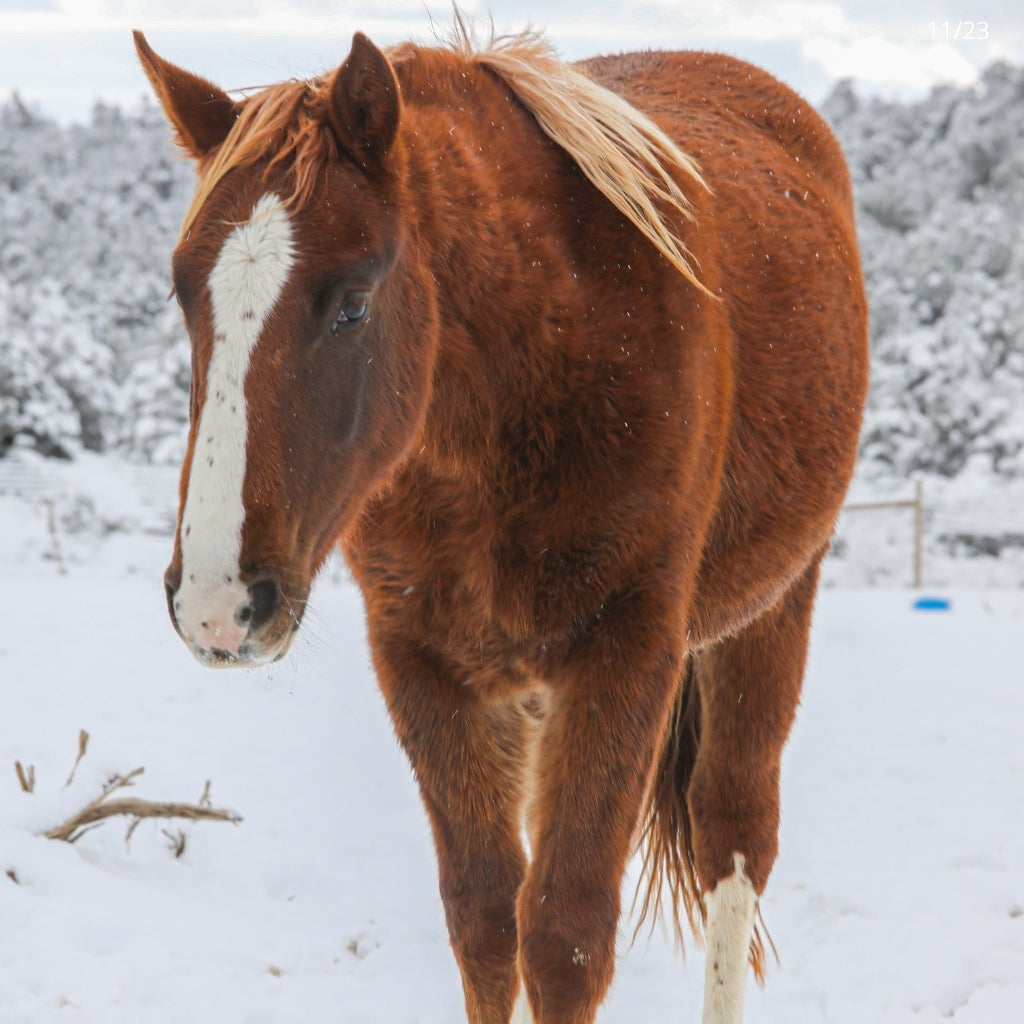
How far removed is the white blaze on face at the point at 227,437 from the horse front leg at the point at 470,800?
3.07ft

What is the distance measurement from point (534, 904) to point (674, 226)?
1549 mm

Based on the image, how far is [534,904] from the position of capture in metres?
2.43

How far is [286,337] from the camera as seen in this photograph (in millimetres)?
1889

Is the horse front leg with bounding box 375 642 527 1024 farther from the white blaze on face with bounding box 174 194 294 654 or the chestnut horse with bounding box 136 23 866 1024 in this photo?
the white blaze on face with bounding box 174 194 294 654

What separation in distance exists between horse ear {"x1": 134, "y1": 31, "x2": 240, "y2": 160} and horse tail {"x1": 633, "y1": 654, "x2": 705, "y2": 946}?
7.19 feet

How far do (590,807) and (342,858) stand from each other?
2412 millimetres

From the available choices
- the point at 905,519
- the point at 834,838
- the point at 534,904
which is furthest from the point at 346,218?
the point at 905,519

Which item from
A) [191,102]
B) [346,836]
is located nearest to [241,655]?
[191,102]

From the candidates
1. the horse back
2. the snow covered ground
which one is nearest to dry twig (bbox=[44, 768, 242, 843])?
the snow covered ground

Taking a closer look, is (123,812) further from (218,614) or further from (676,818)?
(218,614)

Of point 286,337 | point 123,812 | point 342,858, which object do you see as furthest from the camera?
point 342,858

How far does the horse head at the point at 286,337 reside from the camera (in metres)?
1.78

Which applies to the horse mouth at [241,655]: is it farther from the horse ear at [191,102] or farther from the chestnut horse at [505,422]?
the horse ear at [191,102]

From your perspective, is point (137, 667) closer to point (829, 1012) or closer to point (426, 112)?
point (829, 1012)
